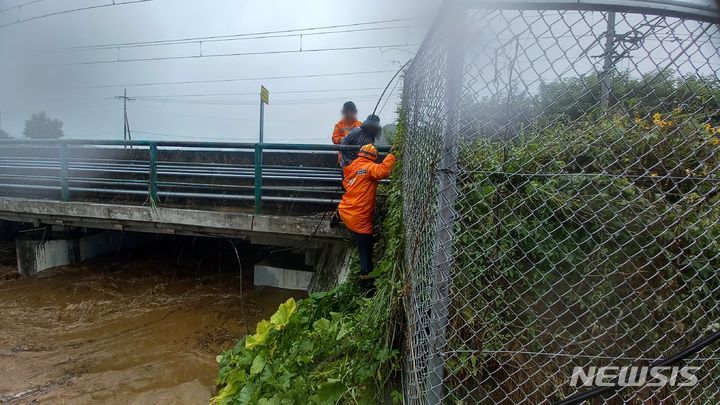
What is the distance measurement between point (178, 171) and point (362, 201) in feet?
13.9

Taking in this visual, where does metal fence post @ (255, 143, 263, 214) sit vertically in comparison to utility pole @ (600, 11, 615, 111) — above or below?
below

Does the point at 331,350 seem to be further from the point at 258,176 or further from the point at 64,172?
the point at 64,172

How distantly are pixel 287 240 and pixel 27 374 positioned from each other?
3337mm

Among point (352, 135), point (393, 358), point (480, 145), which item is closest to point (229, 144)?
point (352, 135)

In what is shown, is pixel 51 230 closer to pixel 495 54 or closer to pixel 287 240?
pixel 287 240

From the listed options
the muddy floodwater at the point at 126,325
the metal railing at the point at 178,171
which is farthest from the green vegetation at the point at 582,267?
the muddy floodwater at the point at 126,325

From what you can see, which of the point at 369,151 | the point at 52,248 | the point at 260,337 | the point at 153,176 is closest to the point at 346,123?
the point at 369,151

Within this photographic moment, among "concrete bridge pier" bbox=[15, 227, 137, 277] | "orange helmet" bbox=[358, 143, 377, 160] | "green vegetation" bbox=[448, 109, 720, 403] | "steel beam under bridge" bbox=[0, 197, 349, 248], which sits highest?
"orange helmet" bbox=[358, 143, 377, 160]

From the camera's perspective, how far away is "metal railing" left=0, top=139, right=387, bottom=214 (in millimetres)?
5533

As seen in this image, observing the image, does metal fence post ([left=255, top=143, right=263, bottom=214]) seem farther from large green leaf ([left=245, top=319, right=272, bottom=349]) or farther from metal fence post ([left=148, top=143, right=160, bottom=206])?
large green leaf ([left=245, top=319, right=272, bottom=349])

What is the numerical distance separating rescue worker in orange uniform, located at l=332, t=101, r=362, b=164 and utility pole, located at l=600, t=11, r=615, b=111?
12.9 feet

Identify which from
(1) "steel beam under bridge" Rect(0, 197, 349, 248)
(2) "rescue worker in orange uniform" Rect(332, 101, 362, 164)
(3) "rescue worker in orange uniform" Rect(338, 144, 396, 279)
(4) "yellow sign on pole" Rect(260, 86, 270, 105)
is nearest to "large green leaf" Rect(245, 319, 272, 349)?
(3) "rescue worker in orange uniform" Rect(338, 144, 396, 279)

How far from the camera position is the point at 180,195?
594 centimetres

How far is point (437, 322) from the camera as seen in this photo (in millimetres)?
1447
